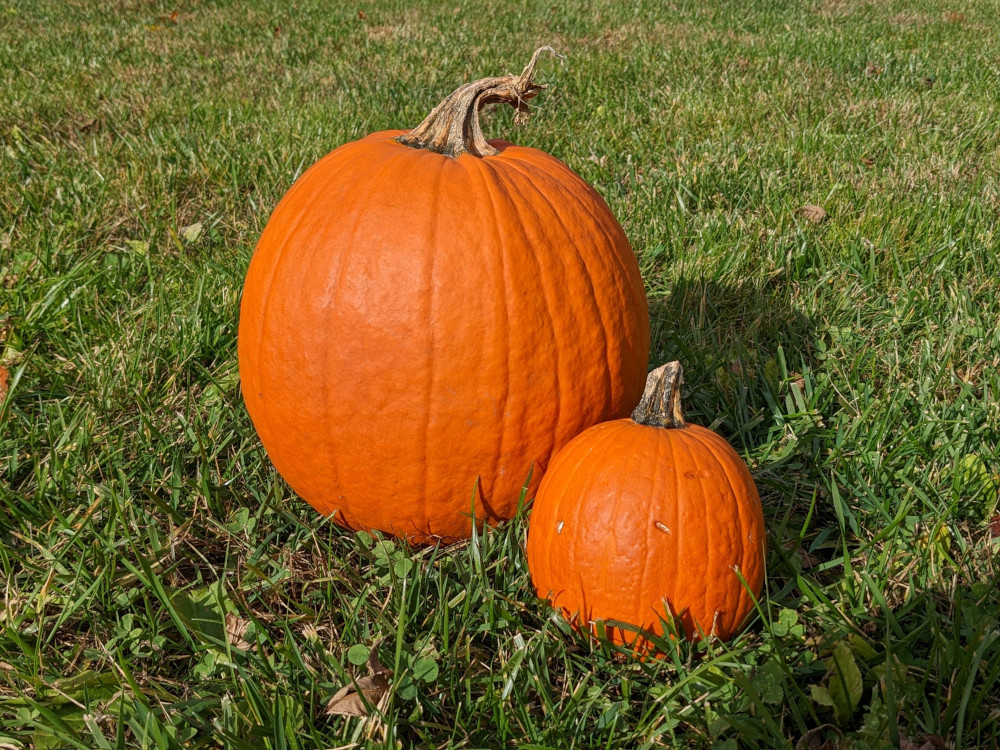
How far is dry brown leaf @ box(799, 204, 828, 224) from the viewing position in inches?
156

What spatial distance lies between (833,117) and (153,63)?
17.4 feet

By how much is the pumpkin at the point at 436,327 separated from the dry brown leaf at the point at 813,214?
220 centimetres

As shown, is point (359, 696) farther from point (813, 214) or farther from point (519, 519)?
point (813, 214)

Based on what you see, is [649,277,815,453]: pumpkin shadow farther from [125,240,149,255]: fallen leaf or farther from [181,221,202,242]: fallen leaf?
[125,240,149,255]: fallen leaf

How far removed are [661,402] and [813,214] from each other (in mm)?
2531

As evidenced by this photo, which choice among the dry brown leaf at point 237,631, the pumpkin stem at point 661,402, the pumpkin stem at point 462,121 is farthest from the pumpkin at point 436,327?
the dry brown leaf at point 237,631

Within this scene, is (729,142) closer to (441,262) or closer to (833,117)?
(833,117)

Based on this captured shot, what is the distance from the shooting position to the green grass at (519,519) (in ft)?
5.58

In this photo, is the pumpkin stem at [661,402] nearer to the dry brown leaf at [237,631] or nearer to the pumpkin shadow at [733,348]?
the pumpkin shadow at [733,348]

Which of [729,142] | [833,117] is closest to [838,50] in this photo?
[833,117]

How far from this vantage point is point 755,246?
369 centimetres

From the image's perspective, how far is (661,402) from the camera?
6.31ft

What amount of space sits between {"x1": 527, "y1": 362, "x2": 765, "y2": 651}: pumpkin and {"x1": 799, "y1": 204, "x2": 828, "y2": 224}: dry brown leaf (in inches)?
97.7

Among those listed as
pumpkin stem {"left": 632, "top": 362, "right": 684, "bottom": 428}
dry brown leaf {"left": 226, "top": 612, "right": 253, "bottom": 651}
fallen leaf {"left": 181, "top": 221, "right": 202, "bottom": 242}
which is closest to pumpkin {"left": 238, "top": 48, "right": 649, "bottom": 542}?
pumpkin stem {"left": 632, "top": 362, "right": 684, "bottom": 428}
